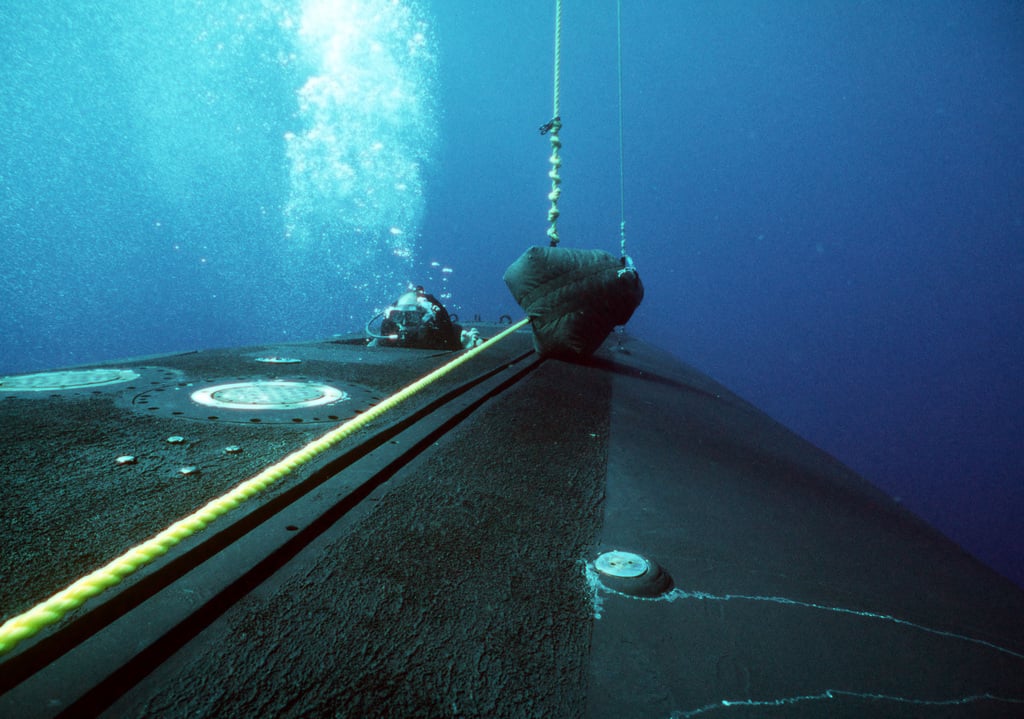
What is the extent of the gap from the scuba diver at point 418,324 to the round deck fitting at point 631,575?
132 inches

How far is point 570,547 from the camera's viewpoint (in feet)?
3.13

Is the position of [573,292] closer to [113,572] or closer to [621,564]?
[621,564]

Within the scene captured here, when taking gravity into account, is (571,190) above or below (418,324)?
Result: above

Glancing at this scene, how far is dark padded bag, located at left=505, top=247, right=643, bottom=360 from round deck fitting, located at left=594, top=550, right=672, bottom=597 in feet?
7.40

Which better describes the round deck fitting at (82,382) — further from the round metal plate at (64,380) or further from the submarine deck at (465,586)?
the submarine deck at (465,586)

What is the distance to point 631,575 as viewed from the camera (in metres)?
0.86

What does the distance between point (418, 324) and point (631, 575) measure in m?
3.47

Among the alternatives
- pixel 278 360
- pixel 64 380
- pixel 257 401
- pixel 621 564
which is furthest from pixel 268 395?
pixel 621 564

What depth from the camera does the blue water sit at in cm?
3669

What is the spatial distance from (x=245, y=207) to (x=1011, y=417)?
7491cm

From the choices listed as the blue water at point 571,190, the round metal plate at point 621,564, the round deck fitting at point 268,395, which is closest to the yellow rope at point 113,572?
the round metal plate at point 621,564

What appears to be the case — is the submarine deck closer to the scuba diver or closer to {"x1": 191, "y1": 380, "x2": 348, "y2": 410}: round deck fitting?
{"x1": 191, "y1": 380, "x2": 348, "y2": 410}: round deck fitting

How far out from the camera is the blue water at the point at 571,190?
3669 centimetres

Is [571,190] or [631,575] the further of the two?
[571,190]
